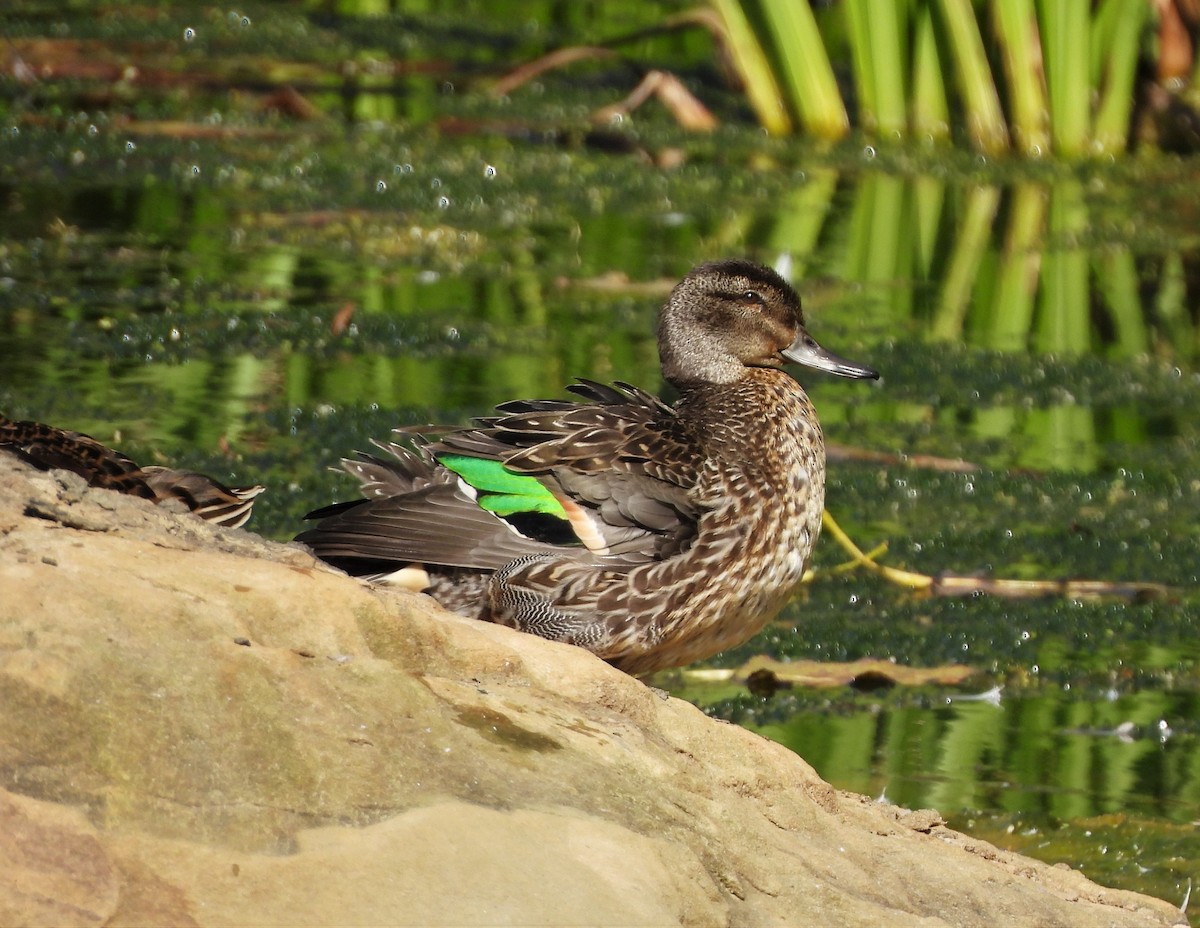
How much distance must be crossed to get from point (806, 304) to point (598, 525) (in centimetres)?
469

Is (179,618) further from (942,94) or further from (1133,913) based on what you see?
(942,94)

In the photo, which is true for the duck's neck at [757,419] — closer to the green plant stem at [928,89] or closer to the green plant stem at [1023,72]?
the green plant stem at [1023,72]

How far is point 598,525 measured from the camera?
454cm

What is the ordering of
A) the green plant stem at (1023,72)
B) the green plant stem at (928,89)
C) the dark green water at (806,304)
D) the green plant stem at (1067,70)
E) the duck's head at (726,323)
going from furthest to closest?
the green plant stem at (928,89) < the green plant stem at (1023,72) < the green plant stem at (1067,70) < the duck's head at (726,323) < the dark green water at (806,304)

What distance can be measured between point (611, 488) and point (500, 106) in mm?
8789

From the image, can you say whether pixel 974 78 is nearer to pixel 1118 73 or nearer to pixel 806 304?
pixel 1118 73

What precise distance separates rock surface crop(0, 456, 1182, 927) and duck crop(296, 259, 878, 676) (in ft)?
2.96

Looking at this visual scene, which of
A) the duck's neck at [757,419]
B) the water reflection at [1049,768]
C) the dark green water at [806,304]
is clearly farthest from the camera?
the dark green water at [806,304]

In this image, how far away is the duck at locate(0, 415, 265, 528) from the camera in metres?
4.39

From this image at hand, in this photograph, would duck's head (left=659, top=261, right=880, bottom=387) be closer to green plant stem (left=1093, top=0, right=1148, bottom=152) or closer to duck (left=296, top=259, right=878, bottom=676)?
duck (left=296, top=259, right=878, bottom=676)

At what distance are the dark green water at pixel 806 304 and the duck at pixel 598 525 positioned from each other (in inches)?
20.6

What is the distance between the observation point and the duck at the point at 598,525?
4430mm

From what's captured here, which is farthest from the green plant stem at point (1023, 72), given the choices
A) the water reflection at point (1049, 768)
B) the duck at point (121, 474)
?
the duck at point (121, 474)

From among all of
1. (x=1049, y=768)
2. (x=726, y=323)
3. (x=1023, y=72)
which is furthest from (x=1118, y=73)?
(x=1049, y=768)
